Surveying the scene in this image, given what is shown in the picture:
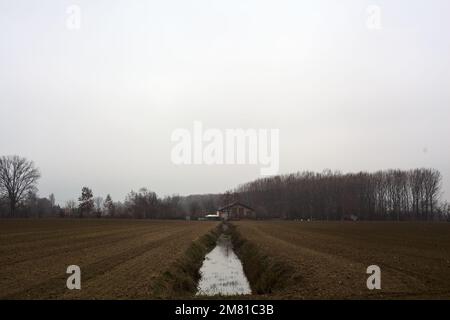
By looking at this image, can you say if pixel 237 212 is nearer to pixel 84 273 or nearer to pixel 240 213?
pixel 240 213

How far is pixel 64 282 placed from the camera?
19328 millimetres

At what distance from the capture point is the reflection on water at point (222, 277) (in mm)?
23547

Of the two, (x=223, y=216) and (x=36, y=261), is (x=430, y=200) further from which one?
(x=36, y=261)

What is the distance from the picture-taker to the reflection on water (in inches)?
927

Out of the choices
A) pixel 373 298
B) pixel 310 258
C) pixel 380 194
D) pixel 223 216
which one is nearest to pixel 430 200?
pixel 380 194

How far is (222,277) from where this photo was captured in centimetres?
2920

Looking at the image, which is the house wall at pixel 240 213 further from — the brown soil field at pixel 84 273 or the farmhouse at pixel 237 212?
the brown soil field at pixel 84 273

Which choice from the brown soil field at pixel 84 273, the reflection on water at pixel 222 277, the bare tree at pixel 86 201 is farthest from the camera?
the bare tree at pixel 86 201

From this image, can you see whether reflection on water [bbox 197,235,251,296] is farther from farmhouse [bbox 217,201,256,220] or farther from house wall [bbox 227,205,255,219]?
farmhouse [bbox 217,201,256,220]

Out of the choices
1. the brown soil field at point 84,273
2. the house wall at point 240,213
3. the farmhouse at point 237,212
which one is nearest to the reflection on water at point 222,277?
the brown soil field at point 84,273

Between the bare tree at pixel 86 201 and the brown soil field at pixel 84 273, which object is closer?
the brown soil field at pixel 84 273

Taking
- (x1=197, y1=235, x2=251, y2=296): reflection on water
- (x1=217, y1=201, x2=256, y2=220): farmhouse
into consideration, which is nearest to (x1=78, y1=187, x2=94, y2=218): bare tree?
(x1=217, y1=201, x2=256, y2=220): farmhouse
